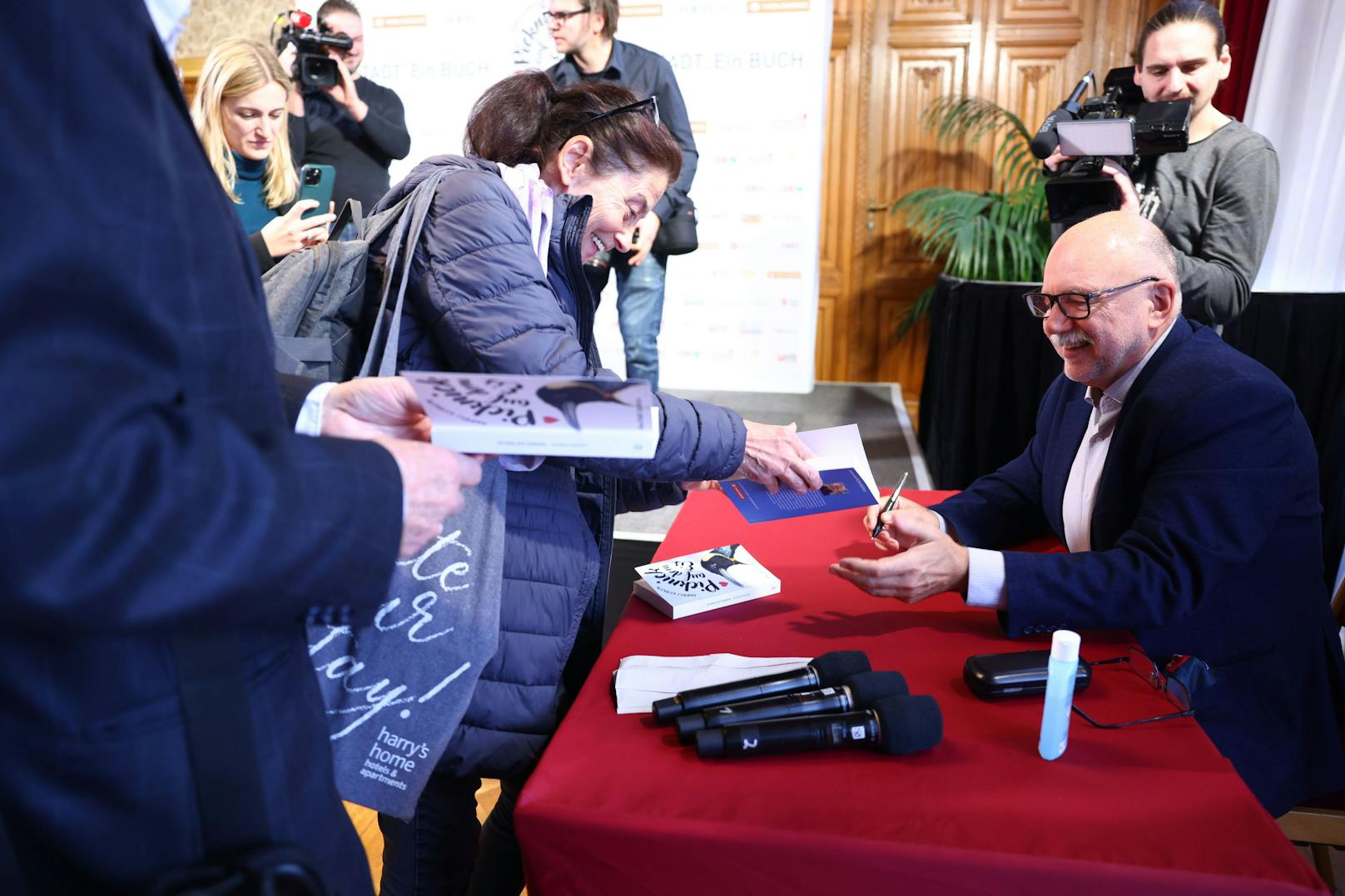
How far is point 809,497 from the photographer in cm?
151

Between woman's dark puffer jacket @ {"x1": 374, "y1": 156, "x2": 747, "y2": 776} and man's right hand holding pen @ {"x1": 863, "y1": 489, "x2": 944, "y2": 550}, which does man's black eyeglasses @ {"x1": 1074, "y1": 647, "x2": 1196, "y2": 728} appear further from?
woman's dark puffer jacket @ {"x1": 374, "y1": 156, "x2": 747, "y2": 776}

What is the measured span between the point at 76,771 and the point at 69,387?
270 mm

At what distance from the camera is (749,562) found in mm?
1586

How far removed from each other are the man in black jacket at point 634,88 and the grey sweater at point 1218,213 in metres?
1.72

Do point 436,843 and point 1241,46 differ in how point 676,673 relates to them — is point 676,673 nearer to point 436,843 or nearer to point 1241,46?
point 436,843

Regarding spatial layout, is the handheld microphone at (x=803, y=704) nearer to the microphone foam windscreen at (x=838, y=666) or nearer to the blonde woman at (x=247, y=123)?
the microphone foam windscreen at (x=838, y=666)

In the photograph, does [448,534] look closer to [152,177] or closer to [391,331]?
[391,331]

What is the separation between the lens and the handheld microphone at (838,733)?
1014 millimetres

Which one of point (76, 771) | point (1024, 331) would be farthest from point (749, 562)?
point (1024, 331)

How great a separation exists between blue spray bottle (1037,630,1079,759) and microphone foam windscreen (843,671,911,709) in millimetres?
159

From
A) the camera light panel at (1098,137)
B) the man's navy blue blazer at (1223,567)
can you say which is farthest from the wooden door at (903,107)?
the man's navy blue blazer at (1223,567)

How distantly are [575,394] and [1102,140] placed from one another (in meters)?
2.26

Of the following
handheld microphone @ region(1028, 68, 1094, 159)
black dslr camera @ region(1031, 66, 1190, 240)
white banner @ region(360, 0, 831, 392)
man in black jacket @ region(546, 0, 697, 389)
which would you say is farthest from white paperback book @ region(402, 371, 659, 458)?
white banner @ region(360, 0, 831, 392)

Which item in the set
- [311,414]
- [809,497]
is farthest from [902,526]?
[311,414]
